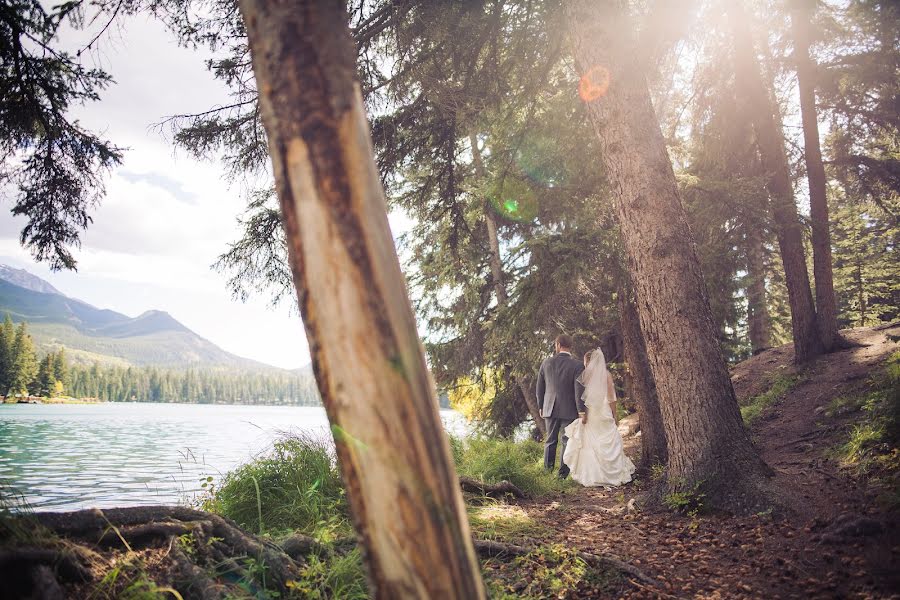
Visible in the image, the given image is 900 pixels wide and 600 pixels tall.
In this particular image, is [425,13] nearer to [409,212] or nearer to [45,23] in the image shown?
[45,23]

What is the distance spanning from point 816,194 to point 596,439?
7.57 metres

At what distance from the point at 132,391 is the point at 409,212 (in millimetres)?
152896

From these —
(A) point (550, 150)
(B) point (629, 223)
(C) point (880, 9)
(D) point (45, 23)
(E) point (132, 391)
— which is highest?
(C) point (880, 9)

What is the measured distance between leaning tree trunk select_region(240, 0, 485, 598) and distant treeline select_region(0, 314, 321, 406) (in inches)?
11.4

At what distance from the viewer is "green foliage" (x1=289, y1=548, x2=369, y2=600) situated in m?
2.64

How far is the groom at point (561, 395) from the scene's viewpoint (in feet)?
25.3

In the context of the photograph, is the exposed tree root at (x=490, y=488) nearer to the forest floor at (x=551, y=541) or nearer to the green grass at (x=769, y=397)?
the forest floor at (x=551, y=541)

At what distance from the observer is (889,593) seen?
8.33 feet

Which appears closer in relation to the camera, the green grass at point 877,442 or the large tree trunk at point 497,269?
the green grass at point 877,442

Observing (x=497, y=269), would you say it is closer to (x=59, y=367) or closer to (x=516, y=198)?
(x=516, y=198)

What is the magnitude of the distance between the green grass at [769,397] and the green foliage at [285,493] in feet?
24.5

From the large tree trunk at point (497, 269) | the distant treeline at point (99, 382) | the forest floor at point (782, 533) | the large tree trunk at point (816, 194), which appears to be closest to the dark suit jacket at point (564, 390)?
the forest floor at point (782, 533)

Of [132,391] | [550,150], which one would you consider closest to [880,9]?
[550,150]

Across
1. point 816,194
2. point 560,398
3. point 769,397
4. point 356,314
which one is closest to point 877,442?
point 560,398
